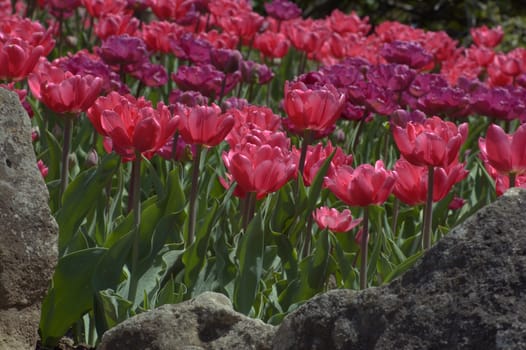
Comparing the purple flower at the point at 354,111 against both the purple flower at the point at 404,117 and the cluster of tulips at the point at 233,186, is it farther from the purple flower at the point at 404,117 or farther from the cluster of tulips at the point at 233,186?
the purple flower at the point at 404,117

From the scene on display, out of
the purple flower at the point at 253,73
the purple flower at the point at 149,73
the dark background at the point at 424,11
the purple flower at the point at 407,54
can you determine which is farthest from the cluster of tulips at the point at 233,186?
the dark background at the point at 424,11

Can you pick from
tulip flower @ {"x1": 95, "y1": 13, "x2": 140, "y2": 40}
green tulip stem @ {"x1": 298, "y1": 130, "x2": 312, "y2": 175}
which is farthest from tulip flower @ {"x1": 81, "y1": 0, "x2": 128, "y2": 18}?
green tulip stem @ {"x1": 298, "y1": 130, "x2": 312, "y2": 175}

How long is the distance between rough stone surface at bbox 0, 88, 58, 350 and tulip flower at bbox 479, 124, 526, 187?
1.05 m

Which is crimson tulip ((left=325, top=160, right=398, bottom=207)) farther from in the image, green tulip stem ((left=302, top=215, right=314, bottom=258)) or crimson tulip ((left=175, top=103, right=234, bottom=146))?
green tulip stem ((left=302, top=215, right=314, bottom=258))

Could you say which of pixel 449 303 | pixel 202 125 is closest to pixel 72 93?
pixel 202 125

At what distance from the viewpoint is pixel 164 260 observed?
A: 2.55 meters

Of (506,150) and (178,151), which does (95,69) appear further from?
(506,150)

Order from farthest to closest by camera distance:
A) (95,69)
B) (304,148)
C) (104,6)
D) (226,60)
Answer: (104,6)
(226,60)
(95,69)
(304,148)

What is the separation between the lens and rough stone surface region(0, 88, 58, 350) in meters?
2.07

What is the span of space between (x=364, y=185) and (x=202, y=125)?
0.45 m

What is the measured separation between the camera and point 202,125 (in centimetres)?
247

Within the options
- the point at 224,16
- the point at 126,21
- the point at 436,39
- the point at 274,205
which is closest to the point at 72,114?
the point at 274,205

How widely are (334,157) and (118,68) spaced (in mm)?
1420

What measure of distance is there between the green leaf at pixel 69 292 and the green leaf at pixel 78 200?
5.2 inches
